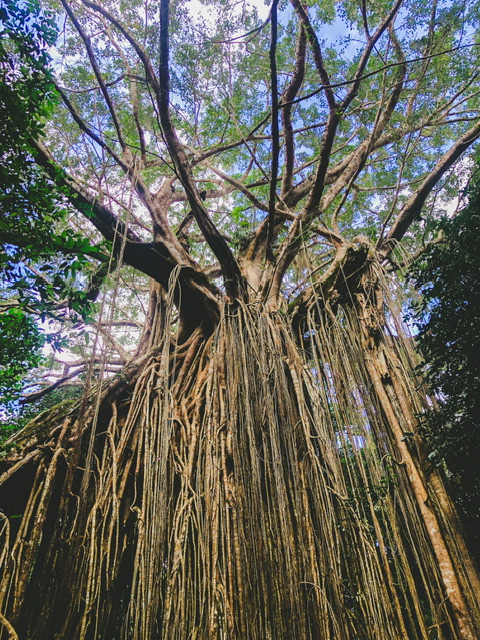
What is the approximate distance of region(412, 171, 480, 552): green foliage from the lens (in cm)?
193

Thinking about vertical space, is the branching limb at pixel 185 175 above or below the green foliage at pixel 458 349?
above

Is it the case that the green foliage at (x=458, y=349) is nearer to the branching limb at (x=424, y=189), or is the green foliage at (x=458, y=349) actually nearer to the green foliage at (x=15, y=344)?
the branching limb at (x=424, y=189)

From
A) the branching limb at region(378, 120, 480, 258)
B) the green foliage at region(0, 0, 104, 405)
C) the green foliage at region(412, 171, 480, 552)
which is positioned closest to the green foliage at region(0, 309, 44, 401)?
the green foliage at region(0, 0, 104, 405)

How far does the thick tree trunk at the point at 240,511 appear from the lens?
169 centimetres

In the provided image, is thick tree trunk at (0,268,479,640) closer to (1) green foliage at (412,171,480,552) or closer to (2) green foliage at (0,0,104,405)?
(1) green foliage at (412,171,480,552)

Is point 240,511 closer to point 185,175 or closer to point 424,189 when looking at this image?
point 185,175

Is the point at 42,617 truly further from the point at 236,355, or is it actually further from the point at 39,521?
the point at 236,355

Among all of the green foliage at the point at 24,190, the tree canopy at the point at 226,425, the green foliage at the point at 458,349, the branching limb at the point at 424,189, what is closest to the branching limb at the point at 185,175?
the tree canopy at the point at 226,425

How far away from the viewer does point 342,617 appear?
167cm

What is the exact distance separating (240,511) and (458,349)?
1461 millimetres

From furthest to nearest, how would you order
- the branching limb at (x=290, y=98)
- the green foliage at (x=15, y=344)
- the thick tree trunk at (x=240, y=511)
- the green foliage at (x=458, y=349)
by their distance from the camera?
the branching limb at (x=290, y=98)
the green foliage at (x=15, y=344)
the green foliage at (x=458, y=349)
the thick tree trunk at (x=240, y=511)

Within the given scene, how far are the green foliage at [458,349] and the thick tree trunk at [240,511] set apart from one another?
10.0 inches

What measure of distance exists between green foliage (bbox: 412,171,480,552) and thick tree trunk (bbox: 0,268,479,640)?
0.83 ft

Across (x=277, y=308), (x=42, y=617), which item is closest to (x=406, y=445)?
(x=277, y=308)
